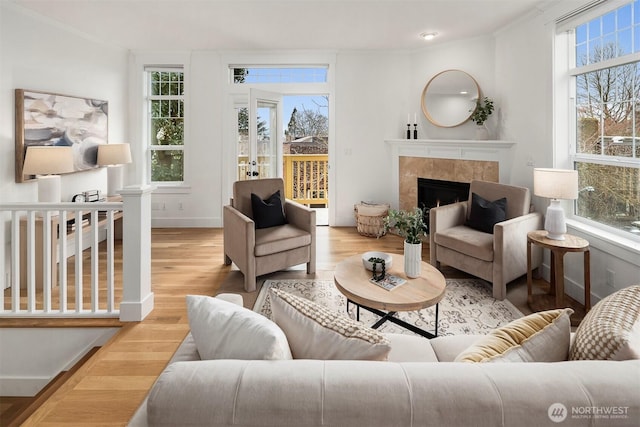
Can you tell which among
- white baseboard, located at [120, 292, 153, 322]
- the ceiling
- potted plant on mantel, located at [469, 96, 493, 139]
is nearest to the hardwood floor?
white baseboard, located at [120, 292, 153, 322]

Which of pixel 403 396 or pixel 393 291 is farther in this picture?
pixel 393 291

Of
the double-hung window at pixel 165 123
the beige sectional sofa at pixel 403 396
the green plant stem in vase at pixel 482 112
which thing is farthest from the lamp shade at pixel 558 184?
the double-hung window at pixel 165 123

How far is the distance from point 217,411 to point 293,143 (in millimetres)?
6573

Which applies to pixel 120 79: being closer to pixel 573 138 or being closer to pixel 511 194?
Answer: pixel 511 194

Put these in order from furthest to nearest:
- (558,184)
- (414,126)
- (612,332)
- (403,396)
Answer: (414,126) < (558,184) < (612,332) < (403,396)

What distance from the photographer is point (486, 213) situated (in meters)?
3.38

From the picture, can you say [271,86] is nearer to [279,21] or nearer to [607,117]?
[279,21]

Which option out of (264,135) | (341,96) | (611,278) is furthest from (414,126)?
(611,278)

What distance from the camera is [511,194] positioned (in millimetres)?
3447

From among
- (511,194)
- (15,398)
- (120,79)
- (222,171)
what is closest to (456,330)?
(511,194)

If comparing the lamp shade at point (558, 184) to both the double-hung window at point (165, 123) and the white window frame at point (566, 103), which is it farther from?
the double-hung window at point (165, 123)

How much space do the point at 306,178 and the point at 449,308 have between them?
4434 mm

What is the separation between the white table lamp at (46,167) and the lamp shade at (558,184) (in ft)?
14.0

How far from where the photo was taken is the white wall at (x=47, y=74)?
3154 millimetres
